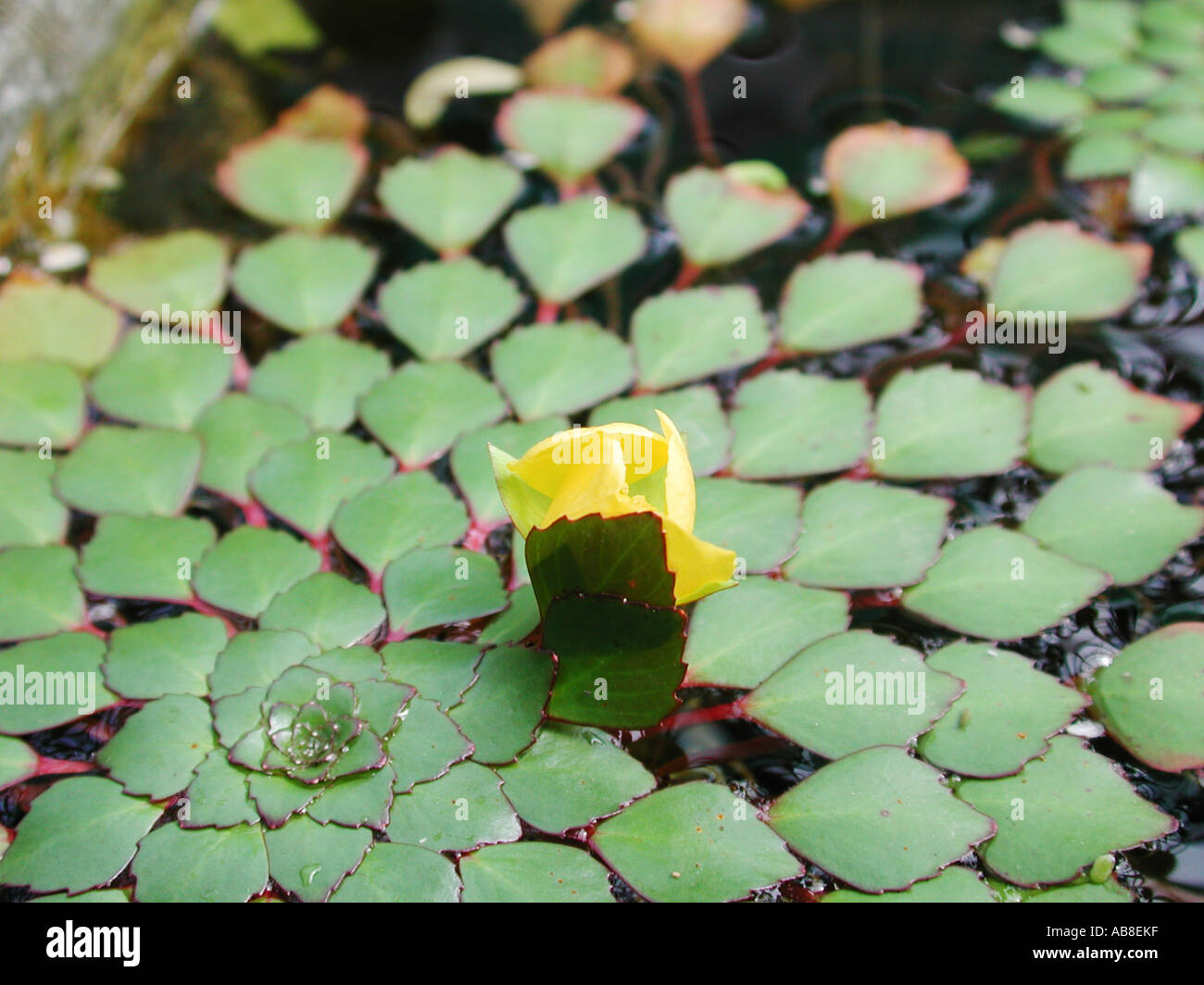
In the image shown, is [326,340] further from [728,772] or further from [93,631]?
[728,772]

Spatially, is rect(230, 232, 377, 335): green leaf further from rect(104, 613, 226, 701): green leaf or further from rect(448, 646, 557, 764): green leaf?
rect(448, 646, 557, 764): green leaf

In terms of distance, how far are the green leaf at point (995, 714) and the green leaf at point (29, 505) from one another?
78 centimetres

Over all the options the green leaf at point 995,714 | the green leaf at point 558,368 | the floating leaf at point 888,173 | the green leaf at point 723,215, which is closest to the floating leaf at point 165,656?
the green leaf at point 558,368

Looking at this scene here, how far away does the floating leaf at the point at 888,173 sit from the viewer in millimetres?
1367

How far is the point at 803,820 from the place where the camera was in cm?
82

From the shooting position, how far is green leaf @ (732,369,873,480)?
3.41ft

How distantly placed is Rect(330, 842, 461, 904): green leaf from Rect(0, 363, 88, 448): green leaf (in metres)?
0.56

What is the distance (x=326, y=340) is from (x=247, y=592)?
1.06 ft

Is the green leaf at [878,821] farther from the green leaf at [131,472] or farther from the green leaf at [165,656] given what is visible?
the green leaf at [131,472]

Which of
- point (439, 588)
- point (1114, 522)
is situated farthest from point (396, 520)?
point (1114, 522)

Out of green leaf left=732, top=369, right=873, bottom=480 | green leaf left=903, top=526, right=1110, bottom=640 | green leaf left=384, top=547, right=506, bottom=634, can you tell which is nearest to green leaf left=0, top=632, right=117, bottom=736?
green leaf left=384, top=547, right=506, bottom=634

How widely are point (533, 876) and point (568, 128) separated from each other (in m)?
0.98

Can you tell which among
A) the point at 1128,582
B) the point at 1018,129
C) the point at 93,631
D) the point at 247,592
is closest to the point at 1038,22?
the point at 1018,129

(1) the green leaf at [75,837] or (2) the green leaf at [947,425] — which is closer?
(1) the green leaf at [75,837]
